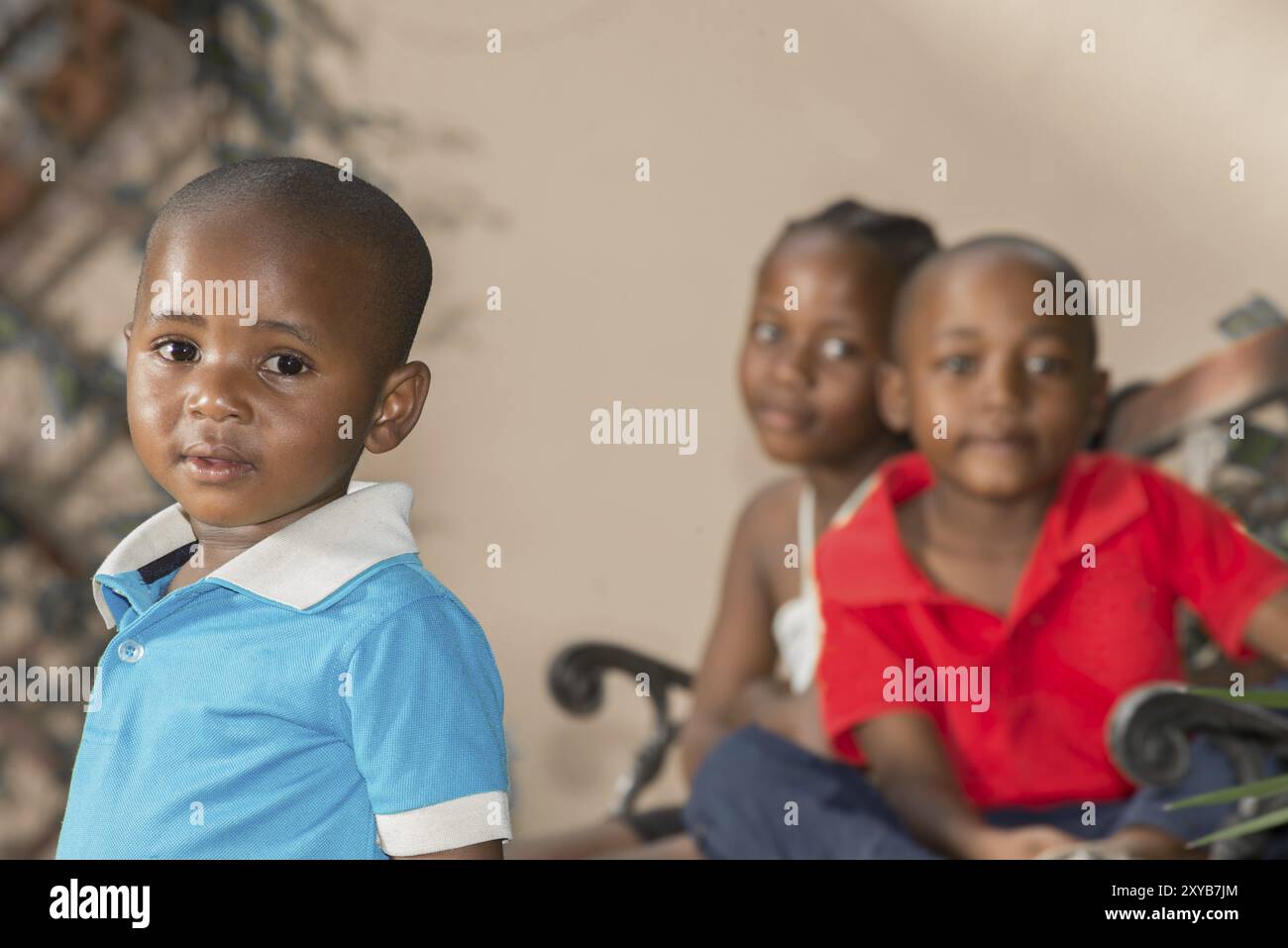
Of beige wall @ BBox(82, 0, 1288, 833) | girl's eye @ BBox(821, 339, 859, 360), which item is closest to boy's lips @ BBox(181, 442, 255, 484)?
girl's eye @ BBox(821, 339, 859, 360)

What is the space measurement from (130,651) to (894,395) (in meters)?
0.58

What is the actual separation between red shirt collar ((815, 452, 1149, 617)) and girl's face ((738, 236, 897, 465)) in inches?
2.3

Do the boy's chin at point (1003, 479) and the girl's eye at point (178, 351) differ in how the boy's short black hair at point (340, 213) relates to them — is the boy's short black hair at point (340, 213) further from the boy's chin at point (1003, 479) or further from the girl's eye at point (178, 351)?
the boy's chin at point (1003, 479)

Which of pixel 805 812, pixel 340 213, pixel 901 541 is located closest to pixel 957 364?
pixel 901 541

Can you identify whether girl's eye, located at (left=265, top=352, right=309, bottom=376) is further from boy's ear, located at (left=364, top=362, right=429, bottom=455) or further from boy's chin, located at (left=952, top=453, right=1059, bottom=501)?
boy's chin, located at (left=952, top=453, right=1059, bottom=501)

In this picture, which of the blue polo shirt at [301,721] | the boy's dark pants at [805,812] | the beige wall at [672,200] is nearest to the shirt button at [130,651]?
the blue polo shirt at [301,721]

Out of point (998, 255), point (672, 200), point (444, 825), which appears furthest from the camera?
point (672, 200)

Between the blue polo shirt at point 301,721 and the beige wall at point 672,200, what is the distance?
77 centimetres

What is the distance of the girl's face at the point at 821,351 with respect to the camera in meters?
0.88

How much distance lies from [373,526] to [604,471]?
0.78 metres

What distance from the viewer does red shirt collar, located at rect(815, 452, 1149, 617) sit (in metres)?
0.79

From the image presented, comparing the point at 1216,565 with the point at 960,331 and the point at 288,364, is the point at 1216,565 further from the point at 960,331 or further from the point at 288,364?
the point at 288,364

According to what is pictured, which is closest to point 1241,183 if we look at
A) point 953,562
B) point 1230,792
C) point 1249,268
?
point 1249,268

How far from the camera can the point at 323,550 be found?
1.18ft
